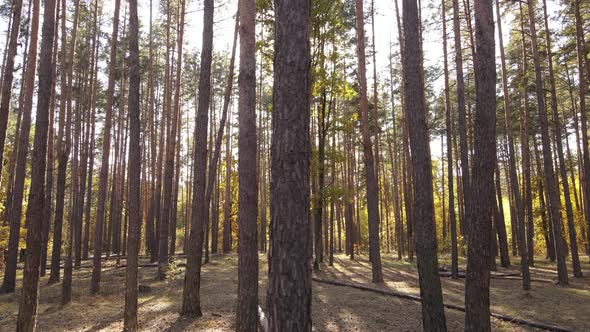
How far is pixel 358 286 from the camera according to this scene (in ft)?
40.3

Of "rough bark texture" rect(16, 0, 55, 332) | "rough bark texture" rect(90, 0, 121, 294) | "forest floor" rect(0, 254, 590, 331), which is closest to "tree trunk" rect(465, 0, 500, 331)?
"forest floor" rect(0, 254, 590, 331)

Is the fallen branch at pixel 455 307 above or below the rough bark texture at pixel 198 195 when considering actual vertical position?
below

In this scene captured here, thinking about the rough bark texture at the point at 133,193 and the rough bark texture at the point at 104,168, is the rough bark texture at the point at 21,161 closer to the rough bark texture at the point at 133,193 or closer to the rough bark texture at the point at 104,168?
the rough bark texture at the point at 104,168

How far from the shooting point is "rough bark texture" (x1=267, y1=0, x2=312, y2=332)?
2.80 metres

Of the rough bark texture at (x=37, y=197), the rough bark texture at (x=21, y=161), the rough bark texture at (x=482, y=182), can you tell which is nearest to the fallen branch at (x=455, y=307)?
the rough bark texture at (x=482, y=182)

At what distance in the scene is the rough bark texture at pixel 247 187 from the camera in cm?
638

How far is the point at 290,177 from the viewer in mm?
2941

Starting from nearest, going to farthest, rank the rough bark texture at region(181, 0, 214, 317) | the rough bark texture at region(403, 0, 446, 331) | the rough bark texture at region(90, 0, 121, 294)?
the rough bark texture at region(403, 0, 446, 331)
the rough bark texture at region(181, 0, 214, 317)
the rough bark texture at region(90, 0, 121, 294)

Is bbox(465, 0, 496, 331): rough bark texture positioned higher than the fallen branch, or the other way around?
bbox(465, 0, 496, 331): rough bark texture

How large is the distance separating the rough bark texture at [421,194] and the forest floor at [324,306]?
1.85 metres

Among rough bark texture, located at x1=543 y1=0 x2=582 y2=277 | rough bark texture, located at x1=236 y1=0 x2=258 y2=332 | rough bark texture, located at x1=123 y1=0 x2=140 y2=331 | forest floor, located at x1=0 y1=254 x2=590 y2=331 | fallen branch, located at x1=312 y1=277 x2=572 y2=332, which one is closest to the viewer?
rough bark texture, located at x1=236 y1=0 x2=258 y2=332

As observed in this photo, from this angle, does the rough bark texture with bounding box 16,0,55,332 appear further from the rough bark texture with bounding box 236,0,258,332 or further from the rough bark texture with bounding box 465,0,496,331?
the rough bark texture with bounding box 465,0,496,331

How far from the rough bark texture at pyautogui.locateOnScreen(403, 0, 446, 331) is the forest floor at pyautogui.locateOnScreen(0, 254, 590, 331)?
1.85m

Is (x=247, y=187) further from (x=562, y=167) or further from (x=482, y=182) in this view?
(x=562, y=167)
